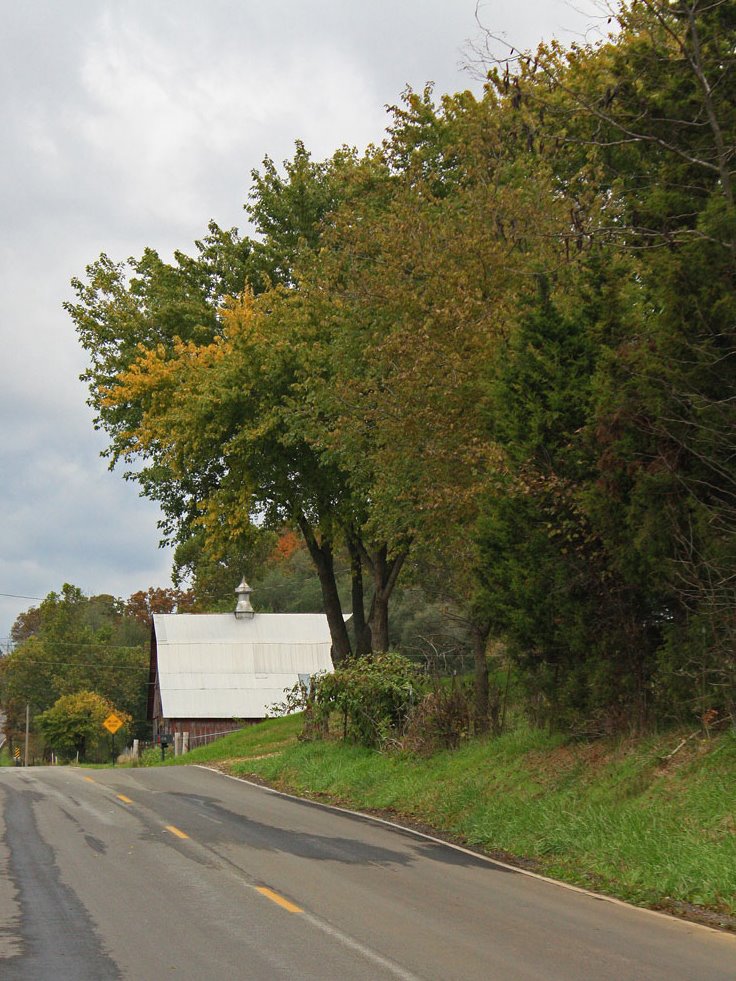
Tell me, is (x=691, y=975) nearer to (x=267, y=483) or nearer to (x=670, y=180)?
(x=670, y=180)

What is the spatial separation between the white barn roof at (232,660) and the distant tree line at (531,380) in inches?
854

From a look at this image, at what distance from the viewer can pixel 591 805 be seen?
47.0 ft

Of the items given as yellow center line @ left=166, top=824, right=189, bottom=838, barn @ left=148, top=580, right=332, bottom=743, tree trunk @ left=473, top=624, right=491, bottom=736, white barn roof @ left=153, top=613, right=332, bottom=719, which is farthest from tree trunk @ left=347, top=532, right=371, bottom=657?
white barn roof @ left=153, top=613, right=332, bottom=719

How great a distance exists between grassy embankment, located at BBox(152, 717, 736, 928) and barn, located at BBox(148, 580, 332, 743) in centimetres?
3074

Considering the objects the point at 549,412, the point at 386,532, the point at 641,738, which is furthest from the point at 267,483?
the point at 641,738

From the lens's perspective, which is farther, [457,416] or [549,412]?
[457,416]

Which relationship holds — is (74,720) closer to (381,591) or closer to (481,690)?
(381,591)

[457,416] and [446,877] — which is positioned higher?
[457,416]

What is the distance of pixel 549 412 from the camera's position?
17219mm

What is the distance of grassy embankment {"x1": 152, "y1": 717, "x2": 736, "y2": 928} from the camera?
1136 cm

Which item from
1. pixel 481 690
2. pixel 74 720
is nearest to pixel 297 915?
pixel 481 690

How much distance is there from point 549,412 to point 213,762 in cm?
2116

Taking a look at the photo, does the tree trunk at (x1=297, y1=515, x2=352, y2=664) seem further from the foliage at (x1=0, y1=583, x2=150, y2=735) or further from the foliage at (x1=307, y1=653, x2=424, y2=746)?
the foliage at (x1=0, y1=583, x2=150, y2=735)

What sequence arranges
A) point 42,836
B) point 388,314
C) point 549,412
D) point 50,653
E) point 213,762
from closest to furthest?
point 42,836
point 549,412
point 388,314
point 213,762
point 50,653
